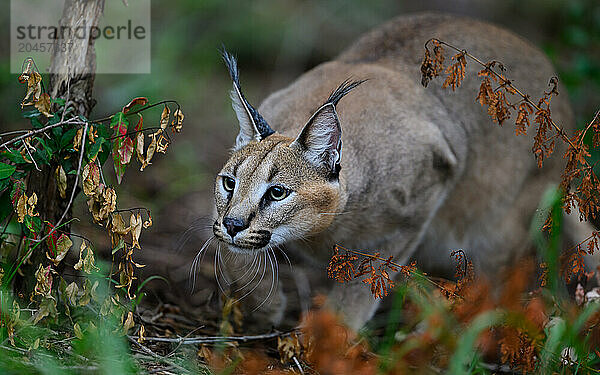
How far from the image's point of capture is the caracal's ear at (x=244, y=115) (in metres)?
3.82

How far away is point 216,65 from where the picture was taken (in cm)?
873

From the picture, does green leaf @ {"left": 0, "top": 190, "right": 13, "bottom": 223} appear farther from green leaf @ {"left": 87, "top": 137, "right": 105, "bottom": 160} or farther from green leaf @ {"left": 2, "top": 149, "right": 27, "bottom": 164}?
green leaf @ {"left": 87, "top": 137, "right": 105, "bottom": 160}

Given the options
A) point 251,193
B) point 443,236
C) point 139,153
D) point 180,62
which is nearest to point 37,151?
point 139,153

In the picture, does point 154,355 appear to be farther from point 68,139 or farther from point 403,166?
point 403,166

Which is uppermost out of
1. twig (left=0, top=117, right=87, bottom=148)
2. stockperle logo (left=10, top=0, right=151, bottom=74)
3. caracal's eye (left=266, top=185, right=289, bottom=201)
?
stockperle logo (left=10, top=0, right=151, bottom=74)

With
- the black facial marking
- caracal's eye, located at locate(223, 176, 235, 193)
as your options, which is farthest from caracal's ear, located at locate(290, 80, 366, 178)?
caracal's eye, located at locate(223, 176, 235, 193)

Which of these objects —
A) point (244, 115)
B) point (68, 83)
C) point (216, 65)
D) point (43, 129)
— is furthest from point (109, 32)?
point (43, 129)

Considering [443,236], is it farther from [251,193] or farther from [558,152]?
[251,193]

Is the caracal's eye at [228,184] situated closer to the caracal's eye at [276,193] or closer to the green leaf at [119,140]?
the caracal's eye at [276,193]

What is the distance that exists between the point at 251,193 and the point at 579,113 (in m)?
4.42

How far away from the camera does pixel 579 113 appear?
269 inches

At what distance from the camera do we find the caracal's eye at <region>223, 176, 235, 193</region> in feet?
12.4

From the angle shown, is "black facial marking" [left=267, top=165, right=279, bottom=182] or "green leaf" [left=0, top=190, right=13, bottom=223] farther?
"black facial marking" [left=267, top=165, right=279, bottom=182]

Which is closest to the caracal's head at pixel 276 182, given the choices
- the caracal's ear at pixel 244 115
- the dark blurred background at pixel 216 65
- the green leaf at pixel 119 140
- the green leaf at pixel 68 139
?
the caracal's ear at pixel 244 115
